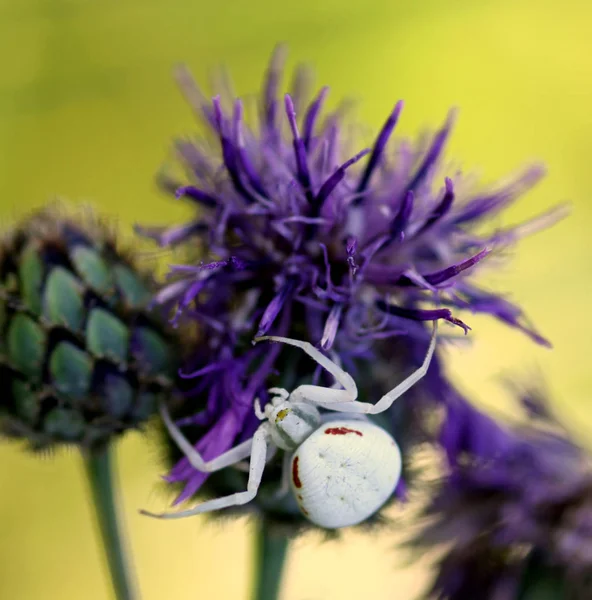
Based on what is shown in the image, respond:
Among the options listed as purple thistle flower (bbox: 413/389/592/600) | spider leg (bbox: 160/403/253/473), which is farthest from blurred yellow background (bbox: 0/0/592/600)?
spider leg (bbox: 160/403/253/473)

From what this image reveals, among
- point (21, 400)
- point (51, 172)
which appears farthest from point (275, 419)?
point (51, 172)

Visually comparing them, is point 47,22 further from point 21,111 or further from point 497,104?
point 497,104

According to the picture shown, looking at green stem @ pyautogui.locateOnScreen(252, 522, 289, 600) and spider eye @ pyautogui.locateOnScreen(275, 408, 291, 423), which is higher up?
spider eye @ pyautogui.locateOnScreen(275, 408, 291, 423)

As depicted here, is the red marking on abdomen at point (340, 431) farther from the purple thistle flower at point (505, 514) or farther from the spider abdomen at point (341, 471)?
the purple thistle flower at point (505, 514)

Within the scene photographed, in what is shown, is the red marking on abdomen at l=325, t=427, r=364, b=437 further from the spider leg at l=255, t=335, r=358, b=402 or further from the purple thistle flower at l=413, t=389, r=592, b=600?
the purple thistle flower at l=413, t=389, r=592, b=600

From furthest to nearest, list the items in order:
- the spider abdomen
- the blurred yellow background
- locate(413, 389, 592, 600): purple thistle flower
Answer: the blurred yellow background
locate(413, 389, 592, 600): purple thistle flower
the spider abdomen

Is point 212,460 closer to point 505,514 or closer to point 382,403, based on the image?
point 382,403
